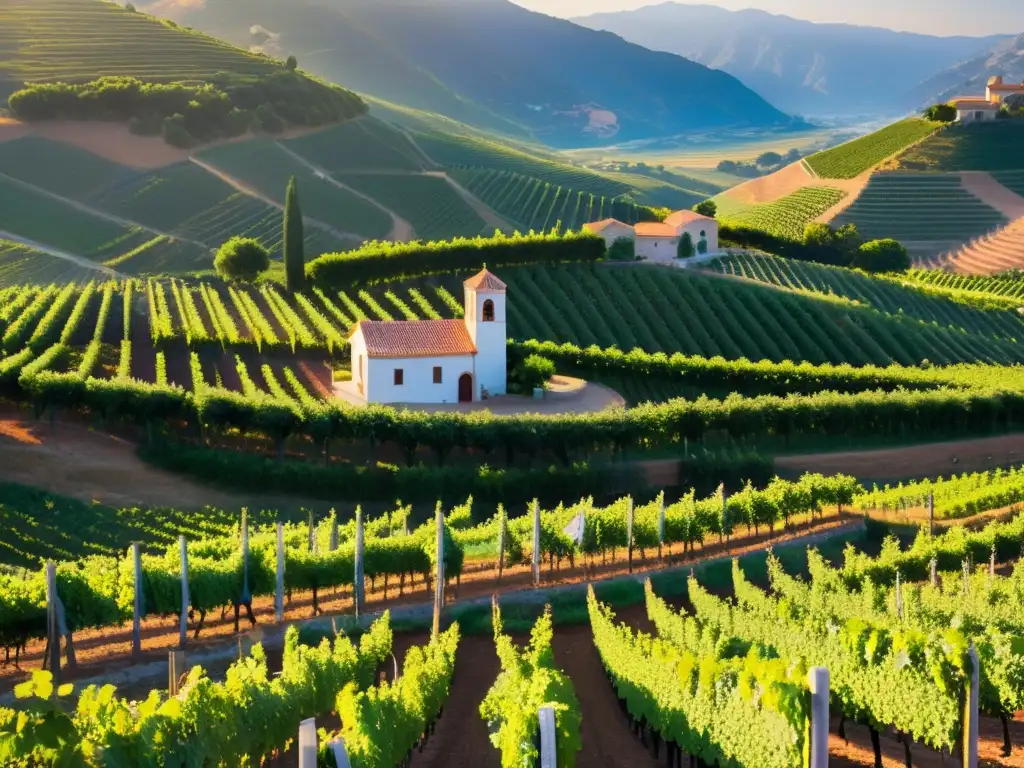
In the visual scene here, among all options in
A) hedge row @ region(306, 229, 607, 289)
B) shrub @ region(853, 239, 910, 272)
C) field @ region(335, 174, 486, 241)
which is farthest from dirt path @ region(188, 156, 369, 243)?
shrub @ region(853, 239, 910, 272)

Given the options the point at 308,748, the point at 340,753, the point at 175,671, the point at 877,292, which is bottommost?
the point at 175,671

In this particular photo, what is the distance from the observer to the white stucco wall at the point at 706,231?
7412cm

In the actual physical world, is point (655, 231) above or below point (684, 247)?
above

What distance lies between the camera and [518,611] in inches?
1048

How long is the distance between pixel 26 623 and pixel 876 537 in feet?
65.1

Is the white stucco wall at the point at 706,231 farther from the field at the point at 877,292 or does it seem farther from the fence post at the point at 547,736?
the fence post at the point at 547,736

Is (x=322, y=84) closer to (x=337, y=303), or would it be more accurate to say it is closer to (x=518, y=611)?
(x=337, y=303)

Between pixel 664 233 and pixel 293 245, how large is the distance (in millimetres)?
20801

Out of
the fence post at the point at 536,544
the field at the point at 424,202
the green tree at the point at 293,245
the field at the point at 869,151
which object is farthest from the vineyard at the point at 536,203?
the fence post at the point at 536,544

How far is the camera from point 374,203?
4026 inches

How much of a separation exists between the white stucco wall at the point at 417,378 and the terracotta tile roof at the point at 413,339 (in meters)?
0.22

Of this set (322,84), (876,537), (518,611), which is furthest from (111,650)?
(322,84)

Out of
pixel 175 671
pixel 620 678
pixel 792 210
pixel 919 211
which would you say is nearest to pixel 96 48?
pixel 792 210

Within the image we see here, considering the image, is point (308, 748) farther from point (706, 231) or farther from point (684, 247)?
point (706, 231)
